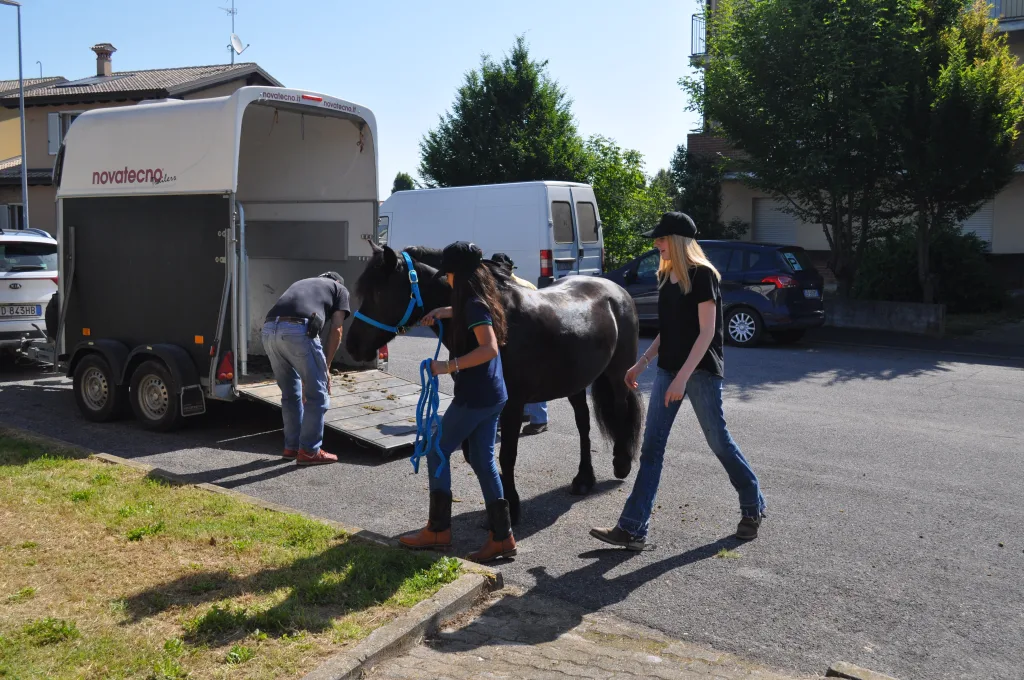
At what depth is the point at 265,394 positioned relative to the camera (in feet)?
27.9

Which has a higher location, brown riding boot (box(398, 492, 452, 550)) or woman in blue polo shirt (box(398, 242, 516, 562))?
woman in blue polo shirt (box(398, 242, 516, 562))

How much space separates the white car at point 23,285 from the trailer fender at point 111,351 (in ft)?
9.84

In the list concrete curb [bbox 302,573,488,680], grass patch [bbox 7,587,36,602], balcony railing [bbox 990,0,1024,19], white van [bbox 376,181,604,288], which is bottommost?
concrete curb [bbox 302,573,488,680]

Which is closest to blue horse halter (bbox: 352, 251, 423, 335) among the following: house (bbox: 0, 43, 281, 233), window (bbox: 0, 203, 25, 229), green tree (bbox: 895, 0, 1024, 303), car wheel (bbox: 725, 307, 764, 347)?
car wheel (bbox: 725, 307, 764, 347)

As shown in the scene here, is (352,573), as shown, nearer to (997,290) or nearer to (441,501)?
(441,501)

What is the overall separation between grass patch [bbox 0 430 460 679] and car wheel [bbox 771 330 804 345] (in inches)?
467

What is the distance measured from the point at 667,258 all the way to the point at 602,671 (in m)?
2.51

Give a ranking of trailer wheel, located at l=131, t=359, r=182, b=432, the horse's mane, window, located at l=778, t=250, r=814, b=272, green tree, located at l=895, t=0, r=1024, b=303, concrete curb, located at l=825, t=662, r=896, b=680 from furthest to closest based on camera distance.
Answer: green tree, located at l=895, t=0, r=1024, b=303 < window, located at l=778, t=250, r=814, b=272 < trailer wheel, located at l=131, t=359, r=182, b=432 < the horse's mane < concrete curb, located at l=825, t=662, r=896, b=680

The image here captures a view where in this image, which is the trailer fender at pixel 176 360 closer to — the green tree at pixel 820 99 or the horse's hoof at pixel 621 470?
the horse's hoof at pixel 621 470

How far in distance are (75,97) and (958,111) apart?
30.3 m

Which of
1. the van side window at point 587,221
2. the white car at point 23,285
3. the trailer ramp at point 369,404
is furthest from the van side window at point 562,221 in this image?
the white car at point 23,285

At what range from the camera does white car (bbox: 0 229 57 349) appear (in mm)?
11867

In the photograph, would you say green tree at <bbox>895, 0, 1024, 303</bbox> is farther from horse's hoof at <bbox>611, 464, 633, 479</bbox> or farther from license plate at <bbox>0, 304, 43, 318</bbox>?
license plate at <bbox>0, 304, 43, 318</bbox>

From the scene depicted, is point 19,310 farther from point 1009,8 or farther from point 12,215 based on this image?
point 12,215
